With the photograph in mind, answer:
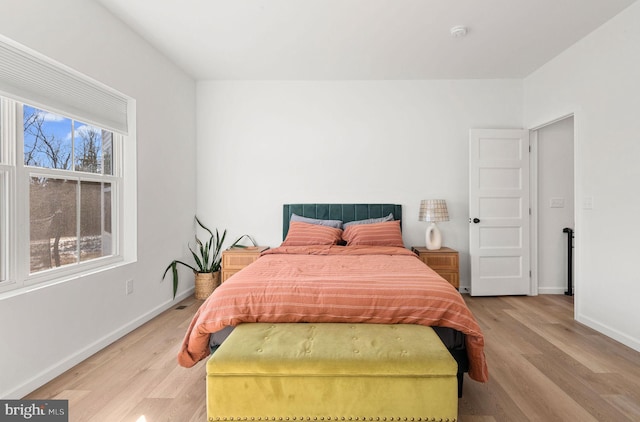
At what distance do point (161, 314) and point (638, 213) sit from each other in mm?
4379

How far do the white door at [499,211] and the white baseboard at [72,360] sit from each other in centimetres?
369

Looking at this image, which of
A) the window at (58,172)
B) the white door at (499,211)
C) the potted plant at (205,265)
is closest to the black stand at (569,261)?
the white door at (499,211)

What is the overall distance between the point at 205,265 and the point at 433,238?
2.82 meters

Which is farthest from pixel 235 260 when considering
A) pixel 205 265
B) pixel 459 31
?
pixel 459 31

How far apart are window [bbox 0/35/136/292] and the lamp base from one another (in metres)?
3.20

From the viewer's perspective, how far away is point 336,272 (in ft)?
7.67

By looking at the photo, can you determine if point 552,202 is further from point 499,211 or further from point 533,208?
point 499,211

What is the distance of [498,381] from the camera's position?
2.02 m

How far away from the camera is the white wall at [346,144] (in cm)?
409

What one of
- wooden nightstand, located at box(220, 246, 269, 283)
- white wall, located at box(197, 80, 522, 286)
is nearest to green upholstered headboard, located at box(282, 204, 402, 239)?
white wall, located at box(197, 80, 522, 286)

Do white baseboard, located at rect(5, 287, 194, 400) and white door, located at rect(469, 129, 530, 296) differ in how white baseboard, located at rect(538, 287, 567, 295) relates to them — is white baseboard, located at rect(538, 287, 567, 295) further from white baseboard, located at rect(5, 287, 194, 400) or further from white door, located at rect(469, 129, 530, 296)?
white baseboard, located at rect(5, 287, 194, 400)

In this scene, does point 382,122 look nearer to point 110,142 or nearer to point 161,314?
point 110,142

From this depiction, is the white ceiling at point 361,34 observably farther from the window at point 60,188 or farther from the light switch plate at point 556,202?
the light switch plate at point 556,202

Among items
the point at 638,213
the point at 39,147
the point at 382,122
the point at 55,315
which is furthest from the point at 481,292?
the point at 39,147
